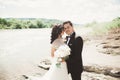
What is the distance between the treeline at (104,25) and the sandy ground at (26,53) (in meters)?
0.16

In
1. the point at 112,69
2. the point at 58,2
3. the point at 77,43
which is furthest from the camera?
the point at 58,2

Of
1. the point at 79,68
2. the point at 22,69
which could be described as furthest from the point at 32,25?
the point at 79,68

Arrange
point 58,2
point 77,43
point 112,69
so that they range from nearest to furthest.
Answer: point 77,43
point 112,69
point 58,2

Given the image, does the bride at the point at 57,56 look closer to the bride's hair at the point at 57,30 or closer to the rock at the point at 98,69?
the bride's hair at the point at 57,30

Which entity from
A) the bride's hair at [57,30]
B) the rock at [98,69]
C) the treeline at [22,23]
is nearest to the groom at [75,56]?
the bride's hair at [57,30]

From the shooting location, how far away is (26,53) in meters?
5.05

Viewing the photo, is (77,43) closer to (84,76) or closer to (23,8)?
(84,76)

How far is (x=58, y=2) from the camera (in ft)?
16.6

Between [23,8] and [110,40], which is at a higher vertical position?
[23,8]

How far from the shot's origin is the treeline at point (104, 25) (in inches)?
195

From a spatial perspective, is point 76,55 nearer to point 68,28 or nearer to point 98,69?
point 68,28

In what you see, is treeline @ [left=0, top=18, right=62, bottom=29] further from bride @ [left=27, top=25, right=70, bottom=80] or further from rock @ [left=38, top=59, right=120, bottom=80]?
bride @ [left=27, top=25, right=70, bottom=80]

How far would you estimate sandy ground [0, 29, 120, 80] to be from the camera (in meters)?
4.90

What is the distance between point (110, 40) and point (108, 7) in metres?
0.58
